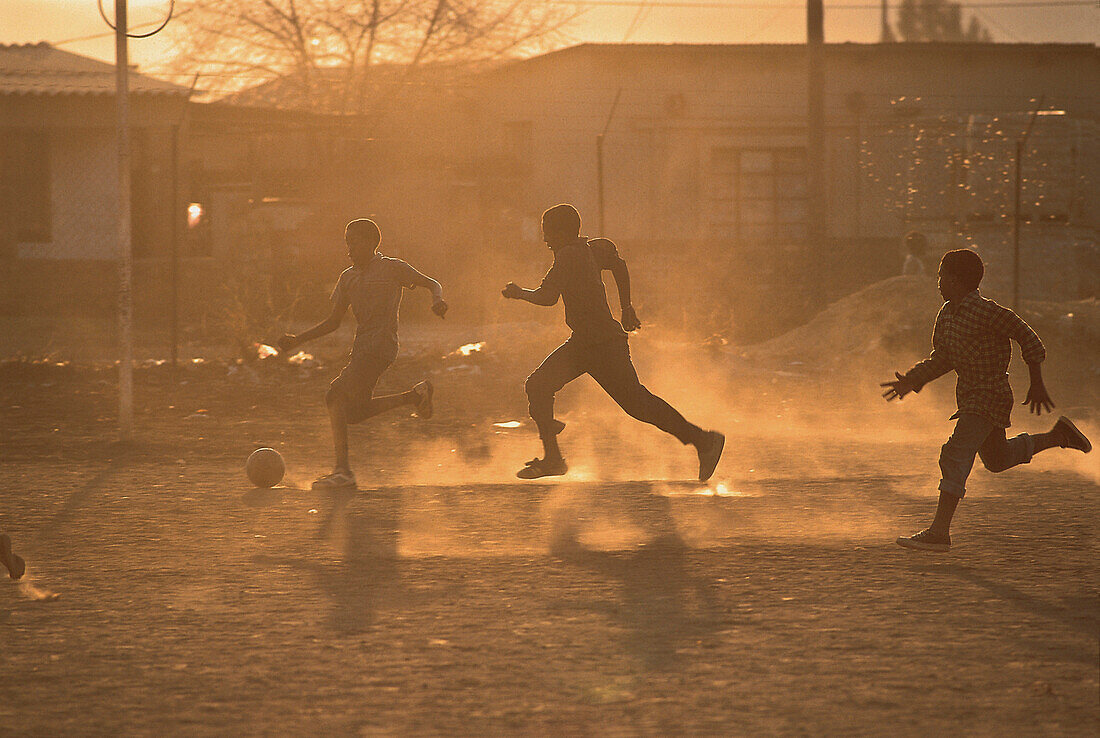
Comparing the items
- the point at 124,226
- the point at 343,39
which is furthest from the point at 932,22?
the point at 124,226

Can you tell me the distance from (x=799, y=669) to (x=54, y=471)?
6.67m

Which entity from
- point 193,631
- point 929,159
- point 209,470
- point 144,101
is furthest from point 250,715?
point 929,159

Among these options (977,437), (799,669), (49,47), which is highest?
(49,47)

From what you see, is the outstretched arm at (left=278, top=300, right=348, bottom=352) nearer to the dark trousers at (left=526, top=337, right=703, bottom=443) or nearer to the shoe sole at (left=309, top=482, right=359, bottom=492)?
the shoe sole at (left=309, top=482, right=359, bottom=492)

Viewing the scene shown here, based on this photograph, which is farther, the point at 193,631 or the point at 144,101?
the point at 144,101

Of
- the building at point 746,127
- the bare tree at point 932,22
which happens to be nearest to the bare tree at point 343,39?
the building at point 746,127

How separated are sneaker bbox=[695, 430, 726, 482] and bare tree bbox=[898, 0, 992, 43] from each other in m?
91.3

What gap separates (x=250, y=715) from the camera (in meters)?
4.12

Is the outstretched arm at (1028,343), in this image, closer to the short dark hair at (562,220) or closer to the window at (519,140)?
the short dark hair at (562,220)

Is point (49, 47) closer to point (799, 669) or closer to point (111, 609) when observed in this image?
point (111, 609)

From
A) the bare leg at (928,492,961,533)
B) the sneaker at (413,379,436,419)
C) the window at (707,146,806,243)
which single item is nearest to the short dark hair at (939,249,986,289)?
the bare leg at (928,492,961,533)

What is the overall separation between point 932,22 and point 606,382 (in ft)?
306

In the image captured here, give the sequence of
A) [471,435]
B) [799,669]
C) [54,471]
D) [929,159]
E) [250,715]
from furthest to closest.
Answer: [929,159] → [471,435] → [54,471] → [799,669] → [250,715]

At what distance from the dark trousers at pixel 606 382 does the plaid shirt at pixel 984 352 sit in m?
2.10
